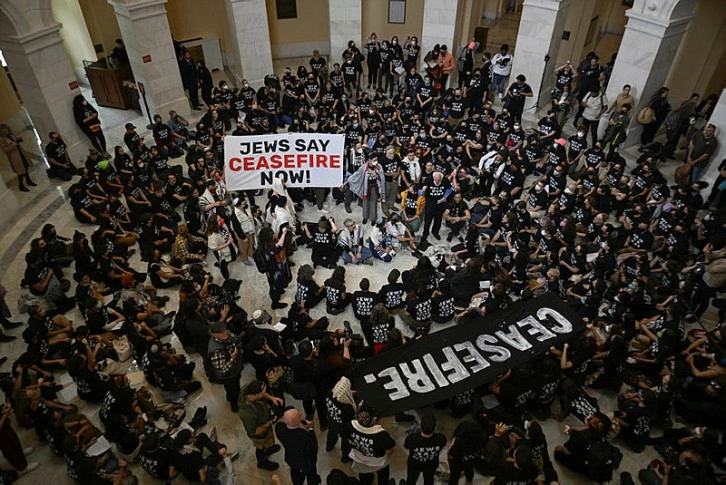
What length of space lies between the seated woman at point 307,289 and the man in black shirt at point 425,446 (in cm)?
318

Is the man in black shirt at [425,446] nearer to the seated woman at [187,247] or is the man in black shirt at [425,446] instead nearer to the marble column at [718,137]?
the seated woman at [187,247]

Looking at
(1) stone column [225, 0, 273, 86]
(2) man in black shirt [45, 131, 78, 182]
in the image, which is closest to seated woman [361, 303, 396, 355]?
(2) man in black shirt [45, 131, 78, 182]

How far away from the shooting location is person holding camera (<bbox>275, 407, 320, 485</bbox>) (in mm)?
5414

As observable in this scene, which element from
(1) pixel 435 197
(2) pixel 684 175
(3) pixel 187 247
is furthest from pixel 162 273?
(2) pixel 684 175

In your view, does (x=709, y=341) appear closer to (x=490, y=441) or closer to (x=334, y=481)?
(x=490, y=441)

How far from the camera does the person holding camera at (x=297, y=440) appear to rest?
17.8 feet

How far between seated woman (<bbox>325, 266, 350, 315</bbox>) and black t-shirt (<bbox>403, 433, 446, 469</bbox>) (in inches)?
118

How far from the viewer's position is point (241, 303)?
9.19 m

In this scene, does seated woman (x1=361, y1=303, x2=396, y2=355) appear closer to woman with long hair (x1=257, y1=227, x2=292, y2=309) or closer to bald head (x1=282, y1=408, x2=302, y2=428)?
bald head (x1=282, y1=408, x2=302, y2=428)

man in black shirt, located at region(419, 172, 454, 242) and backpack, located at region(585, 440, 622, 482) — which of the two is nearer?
backpack, located at region(585, 440, 622, 482)

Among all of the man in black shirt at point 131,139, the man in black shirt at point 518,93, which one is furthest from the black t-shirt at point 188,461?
the man in black shirt at point 518,93

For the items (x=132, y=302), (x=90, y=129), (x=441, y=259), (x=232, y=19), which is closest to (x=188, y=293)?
(x=132, y=302)

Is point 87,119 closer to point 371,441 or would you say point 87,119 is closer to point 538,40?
point 371,441

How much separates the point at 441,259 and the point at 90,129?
9.06m
